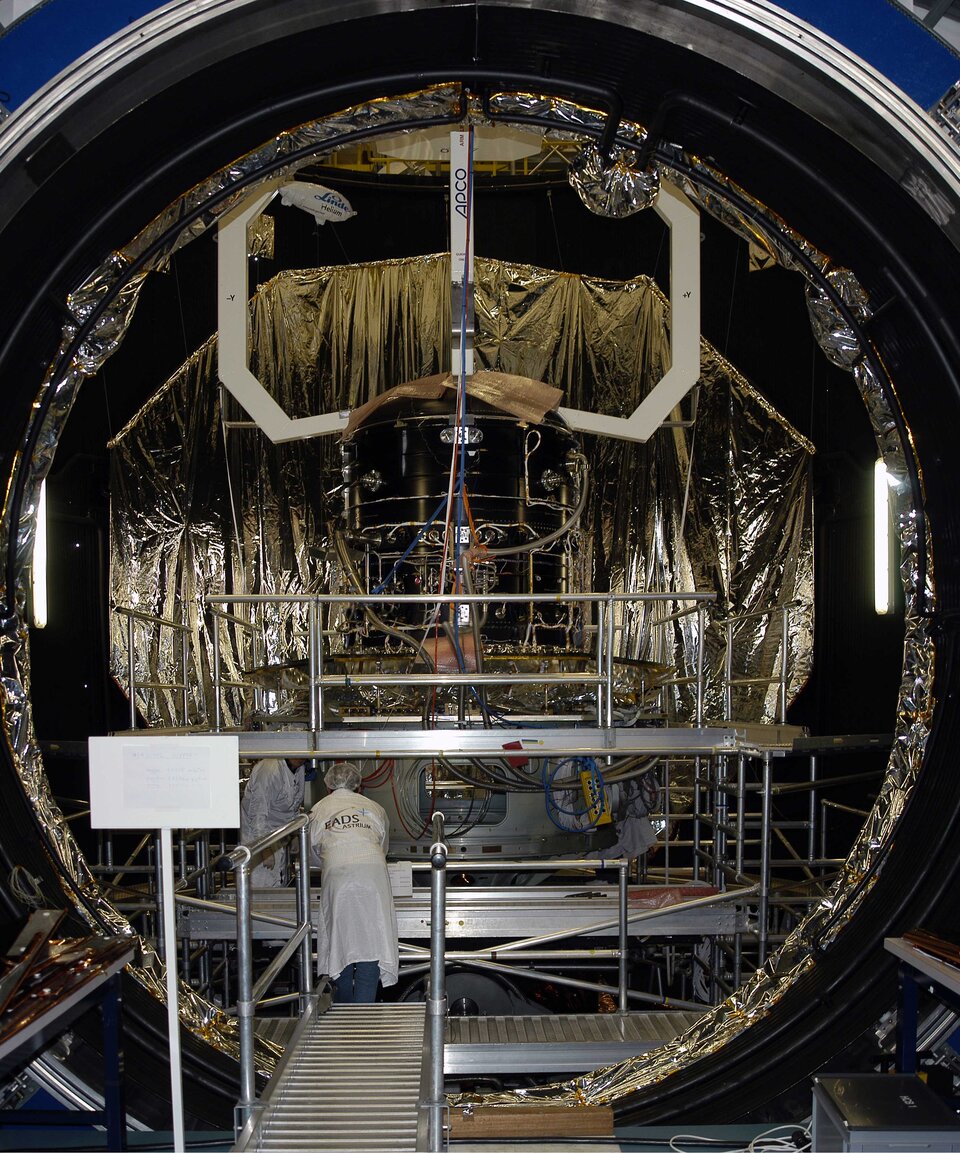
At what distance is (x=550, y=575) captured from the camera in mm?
6699

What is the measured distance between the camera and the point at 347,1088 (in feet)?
10.9

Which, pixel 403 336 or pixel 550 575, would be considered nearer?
pixel 550 575

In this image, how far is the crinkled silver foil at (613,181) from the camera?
155 inches

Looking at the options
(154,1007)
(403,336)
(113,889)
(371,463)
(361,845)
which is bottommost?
(113,889)

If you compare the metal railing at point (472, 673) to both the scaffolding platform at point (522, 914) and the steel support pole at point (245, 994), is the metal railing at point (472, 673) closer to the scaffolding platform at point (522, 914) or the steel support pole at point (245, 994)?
the scaffolding platform at point (522, 914)

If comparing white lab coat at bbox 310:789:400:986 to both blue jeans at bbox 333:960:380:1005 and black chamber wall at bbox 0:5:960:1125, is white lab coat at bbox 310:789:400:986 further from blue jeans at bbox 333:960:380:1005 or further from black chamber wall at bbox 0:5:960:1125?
black chamber wall at bbox 0:5:960:1125

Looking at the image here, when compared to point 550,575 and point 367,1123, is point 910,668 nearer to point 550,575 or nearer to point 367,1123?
point 367,1123

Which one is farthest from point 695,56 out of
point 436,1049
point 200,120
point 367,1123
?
point 367,1123

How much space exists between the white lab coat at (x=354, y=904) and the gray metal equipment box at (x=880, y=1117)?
7.54ft

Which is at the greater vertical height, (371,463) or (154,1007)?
(371,463)

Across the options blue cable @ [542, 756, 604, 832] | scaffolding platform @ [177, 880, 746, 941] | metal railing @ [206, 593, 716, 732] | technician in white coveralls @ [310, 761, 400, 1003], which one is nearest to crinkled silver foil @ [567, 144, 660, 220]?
metal railing @ [206, 593, 716, 732]

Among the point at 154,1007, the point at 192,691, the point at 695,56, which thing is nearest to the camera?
the point at 695,56

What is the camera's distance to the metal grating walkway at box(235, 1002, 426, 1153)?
292 centimetres

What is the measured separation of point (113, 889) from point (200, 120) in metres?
5.37
